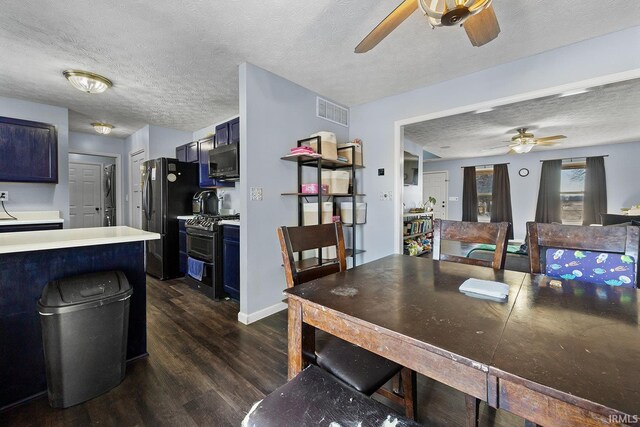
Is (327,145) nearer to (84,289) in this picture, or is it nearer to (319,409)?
(84,289)

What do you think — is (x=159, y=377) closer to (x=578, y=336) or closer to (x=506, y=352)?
(x=506, y=352)

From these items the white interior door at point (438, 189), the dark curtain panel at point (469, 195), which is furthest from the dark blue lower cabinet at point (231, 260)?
the dark curtain panel at point (469, 195)

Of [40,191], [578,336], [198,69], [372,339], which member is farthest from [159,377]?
[40,191]

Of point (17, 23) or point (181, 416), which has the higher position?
point (17, 23)

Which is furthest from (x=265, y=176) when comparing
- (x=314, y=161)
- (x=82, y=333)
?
(x=82, y=333)

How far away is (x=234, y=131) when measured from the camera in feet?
11.4

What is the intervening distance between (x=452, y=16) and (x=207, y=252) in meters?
3.07

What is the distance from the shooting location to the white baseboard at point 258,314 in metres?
2.60

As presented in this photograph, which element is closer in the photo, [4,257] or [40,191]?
[4,257]

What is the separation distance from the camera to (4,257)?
150 centimetres

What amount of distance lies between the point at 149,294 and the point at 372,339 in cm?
338

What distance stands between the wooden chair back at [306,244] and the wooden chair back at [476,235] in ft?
2.09

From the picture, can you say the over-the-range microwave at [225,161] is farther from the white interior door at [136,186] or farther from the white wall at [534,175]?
the white wall at [534,175]

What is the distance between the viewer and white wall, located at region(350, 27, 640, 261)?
7.14 feet
